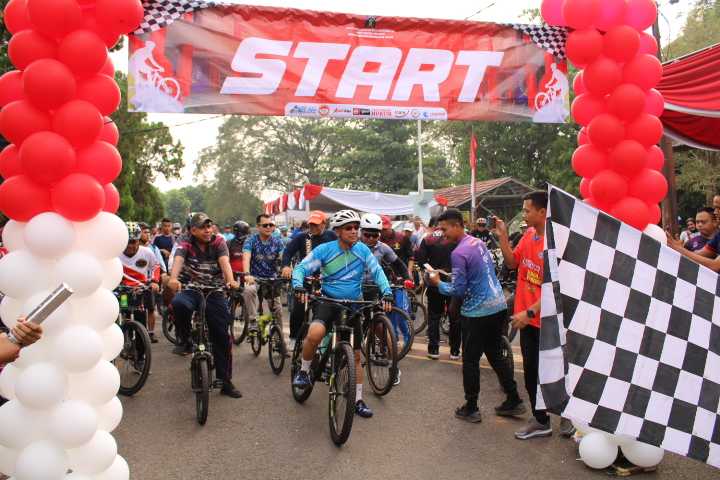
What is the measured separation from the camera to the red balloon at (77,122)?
3938mm

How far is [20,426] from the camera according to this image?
380cm

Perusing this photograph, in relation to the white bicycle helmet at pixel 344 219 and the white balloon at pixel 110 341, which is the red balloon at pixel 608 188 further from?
the white balloon at pixel 110 341

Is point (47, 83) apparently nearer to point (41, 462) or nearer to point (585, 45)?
point (41, 462)

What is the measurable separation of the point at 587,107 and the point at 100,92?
152 inches

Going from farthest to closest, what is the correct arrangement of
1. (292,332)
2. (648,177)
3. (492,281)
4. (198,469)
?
(292,332) < (492,281) < (648,177) < (198,469)

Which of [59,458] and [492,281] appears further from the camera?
[492,281]

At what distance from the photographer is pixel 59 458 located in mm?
3811

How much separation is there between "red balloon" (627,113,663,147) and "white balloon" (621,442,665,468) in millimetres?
2407

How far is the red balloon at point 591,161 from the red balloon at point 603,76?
0.48 metres

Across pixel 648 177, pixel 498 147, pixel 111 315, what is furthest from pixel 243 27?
pixel 498 147

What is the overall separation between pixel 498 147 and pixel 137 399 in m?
31.7

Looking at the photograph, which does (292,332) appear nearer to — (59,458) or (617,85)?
(59,458)

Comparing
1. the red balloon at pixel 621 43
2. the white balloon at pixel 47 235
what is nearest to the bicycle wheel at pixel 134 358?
the white balloon at pixel 47 235

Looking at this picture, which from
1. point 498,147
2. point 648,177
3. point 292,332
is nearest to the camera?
point 648,177
